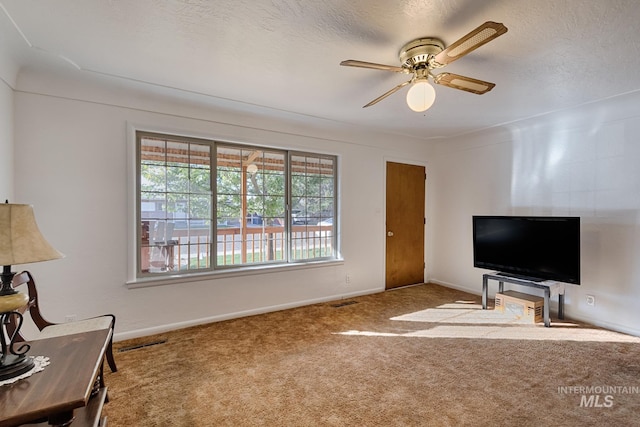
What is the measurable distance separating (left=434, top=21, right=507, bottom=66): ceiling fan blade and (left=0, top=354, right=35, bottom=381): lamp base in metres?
2.62

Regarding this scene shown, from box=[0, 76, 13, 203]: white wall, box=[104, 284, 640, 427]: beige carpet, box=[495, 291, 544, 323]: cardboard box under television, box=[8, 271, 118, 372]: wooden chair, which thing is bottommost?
box=[104, 284, 640, 427]: beige carpet

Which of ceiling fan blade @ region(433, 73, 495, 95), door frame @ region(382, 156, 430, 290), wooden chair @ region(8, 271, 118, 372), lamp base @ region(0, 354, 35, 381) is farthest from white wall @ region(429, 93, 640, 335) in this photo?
lamp base @ region(0, 354, 35, 381)

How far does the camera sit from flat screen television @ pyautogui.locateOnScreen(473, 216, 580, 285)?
3.25 meters

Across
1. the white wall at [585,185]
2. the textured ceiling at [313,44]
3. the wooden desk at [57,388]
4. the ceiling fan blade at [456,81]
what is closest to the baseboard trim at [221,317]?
the wooden desk at [57,388]

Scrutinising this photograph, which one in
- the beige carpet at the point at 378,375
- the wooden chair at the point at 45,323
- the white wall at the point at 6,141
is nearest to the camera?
the beige carpet at the point at 378,375

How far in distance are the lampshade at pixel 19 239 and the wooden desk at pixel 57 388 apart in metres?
0.51

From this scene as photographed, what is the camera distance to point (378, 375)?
7.73ft

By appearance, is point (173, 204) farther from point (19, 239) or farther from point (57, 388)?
point (57, 388)

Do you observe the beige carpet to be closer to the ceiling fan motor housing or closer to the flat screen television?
the flat screen television

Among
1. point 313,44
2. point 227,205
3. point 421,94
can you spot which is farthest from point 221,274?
point 421,94

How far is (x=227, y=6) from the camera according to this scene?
1763 mm

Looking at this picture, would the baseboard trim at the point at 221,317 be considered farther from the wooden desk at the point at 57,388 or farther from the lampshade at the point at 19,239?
the lampshade at the point at 19,239

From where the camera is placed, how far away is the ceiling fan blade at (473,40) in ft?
4.82

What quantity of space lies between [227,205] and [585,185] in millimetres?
4235
